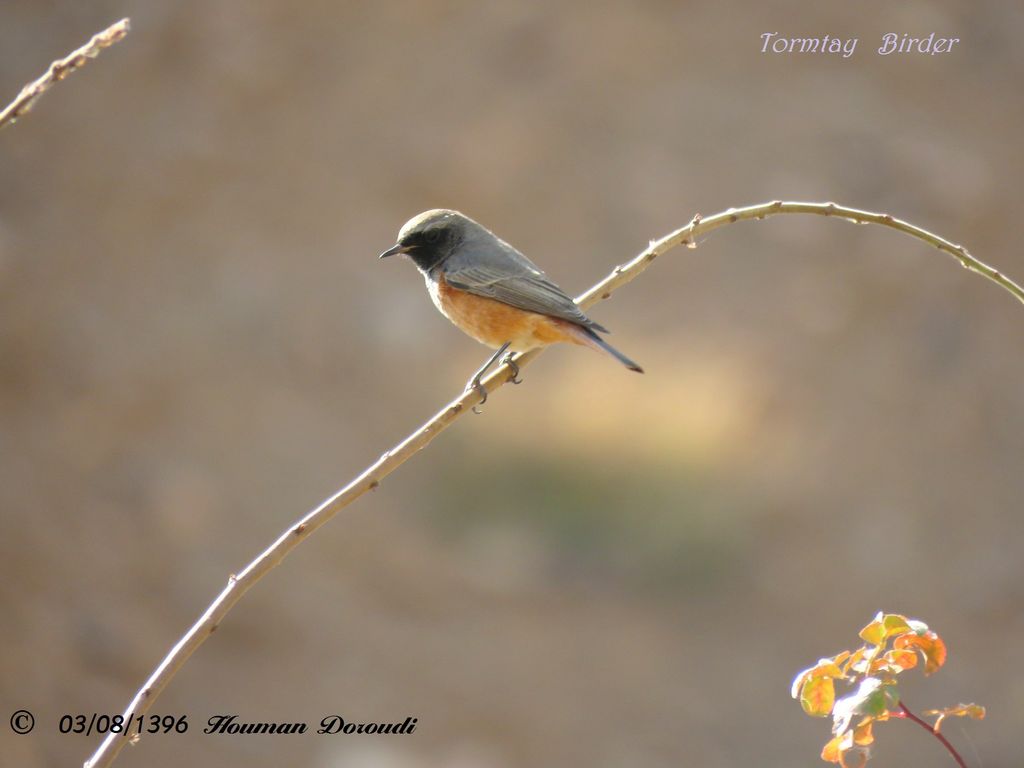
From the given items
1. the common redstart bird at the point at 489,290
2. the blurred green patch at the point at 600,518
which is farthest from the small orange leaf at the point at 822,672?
the blurred green patch at the point at 600,518

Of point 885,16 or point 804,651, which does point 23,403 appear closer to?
point 804,651

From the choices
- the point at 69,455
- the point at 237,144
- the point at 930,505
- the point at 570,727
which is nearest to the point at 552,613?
the point at 570,727

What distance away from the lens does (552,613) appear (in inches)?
374

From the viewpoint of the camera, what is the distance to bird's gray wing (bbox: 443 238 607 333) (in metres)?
4.61

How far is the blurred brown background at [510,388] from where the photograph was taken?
354 inches

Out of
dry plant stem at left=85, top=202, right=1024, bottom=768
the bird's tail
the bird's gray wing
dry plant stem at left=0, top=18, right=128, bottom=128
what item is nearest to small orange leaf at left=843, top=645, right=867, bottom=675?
dry plant stem at left=85, top=202, right=1024, bottom=768

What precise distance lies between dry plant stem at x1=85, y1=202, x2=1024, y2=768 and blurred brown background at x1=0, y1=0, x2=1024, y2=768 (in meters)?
6.11

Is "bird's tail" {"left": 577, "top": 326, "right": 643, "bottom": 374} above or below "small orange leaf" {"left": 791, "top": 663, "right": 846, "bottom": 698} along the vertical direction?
above

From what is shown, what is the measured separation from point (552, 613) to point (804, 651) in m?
2.18

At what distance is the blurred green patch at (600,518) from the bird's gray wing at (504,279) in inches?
176

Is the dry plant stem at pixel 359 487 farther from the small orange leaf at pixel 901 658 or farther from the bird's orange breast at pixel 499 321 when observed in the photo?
the bird's orange breast at pixel 499 321

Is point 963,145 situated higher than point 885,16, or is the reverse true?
point 885,16

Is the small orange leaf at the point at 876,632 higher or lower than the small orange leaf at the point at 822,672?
higher

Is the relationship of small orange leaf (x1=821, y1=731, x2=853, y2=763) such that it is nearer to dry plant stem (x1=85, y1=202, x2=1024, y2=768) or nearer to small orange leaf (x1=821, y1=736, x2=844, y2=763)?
small orange leaf (x1=821, y1=736, x2=844, y2=763)
